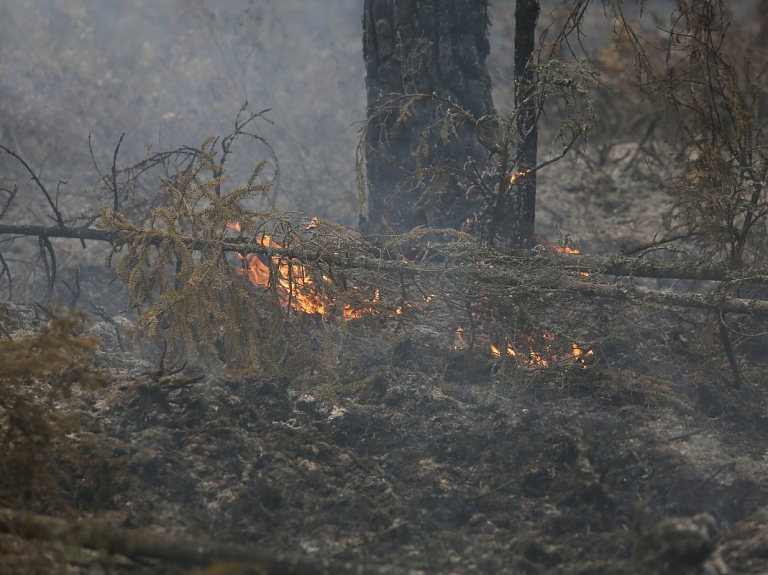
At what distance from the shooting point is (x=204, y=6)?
378 inches

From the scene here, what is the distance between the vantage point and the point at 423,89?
5.41m

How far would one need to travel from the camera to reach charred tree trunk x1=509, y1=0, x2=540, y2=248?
191 inches

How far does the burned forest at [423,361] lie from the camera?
288 centimetres

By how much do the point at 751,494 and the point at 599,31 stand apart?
937 centimetres

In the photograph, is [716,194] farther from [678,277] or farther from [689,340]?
[689,340]

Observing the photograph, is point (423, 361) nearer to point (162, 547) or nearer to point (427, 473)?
point (427, 473)

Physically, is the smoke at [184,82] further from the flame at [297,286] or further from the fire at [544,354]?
the fire at [544,354]

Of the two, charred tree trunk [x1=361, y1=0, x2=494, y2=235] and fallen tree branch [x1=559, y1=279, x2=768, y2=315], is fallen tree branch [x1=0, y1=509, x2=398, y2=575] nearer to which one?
fallen tree branch [x1=559, y1=279, x2=768, y2=315]

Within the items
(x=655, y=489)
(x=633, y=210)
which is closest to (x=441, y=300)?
(x=655, y=489)

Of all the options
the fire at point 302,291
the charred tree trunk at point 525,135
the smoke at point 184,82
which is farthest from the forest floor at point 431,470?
the smoke at point 184,82

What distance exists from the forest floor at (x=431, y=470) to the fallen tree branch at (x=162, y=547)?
3cm

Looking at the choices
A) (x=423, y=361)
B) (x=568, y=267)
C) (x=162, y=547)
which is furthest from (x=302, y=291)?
(x=162, y=547)

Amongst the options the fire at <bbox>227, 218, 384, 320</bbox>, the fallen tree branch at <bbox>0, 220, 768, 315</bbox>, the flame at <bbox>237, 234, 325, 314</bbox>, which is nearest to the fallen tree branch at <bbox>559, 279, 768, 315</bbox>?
the fallen tree branch at <bbox>0, 220, 768, 315</bbox>

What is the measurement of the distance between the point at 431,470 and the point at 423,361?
129 cm
